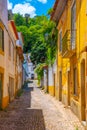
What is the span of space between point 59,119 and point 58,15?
9958mm

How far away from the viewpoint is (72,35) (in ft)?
50.6

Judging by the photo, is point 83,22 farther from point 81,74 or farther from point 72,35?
point 72,35

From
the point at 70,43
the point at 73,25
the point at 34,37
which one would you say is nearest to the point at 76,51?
the point at 70,43

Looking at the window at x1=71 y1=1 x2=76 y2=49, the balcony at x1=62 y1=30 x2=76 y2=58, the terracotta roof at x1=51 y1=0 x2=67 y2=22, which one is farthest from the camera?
the terracotta roof at x1=51 y1=0 x2=67 y2=22

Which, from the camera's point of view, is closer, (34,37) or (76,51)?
(76,51)

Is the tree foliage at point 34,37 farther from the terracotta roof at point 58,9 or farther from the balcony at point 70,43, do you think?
the balcony at point 70,43

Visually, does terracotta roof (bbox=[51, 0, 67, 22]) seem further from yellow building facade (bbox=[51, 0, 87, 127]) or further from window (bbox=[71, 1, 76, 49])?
window (bbox=[71, 1, 76, 49])

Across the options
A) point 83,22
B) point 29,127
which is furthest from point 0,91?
point 83,22

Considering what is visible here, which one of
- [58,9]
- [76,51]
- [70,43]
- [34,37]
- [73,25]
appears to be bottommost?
[76,51]

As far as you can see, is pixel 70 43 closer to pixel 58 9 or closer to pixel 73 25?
pixel 73 25

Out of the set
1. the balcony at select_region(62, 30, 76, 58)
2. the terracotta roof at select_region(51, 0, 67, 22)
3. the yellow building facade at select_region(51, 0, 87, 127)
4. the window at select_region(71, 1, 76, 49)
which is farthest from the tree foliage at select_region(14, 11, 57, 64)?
the window at select_region(71, 1, 76, 49)

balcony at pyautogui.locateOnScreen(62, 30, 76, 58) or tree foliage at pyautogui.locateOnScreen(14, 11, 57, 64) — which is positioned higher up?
tree foliage at pyautogui.locateOnScreen(14, 11, 57, 64)

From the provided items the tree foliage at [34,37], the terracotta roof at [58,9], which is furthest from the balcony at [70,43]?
the tree foliage at [34,37]

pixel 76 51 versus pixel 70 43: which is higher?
pixel 70 43
